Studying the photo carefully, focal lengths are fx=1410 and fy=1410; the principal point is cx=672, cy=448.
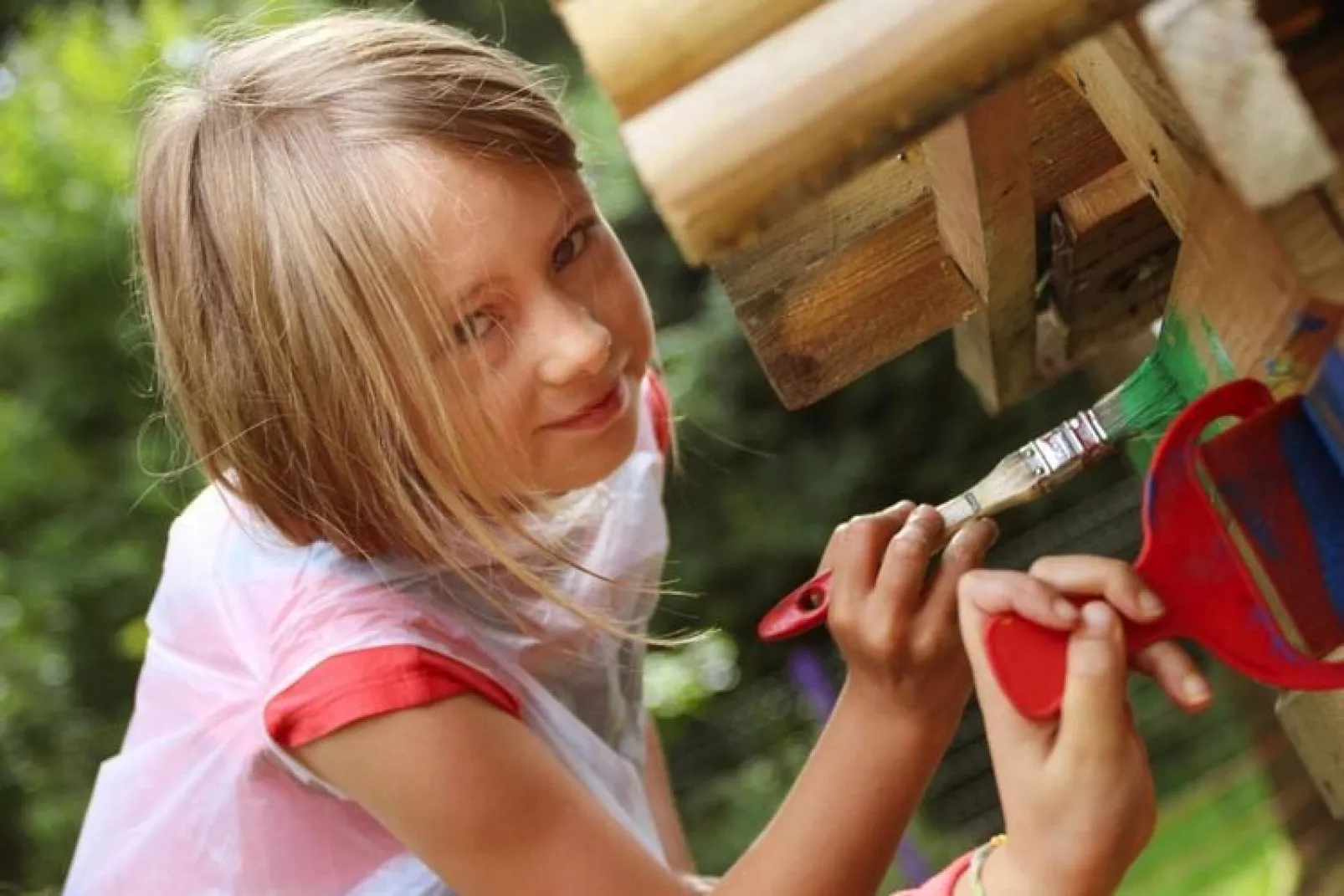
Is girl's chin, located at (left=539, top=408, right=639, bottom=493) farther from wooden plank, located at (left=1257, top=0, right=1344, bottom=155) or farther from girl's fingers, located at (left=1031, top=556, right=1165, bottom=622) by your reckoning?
Result: wooden plank, located at (left=1257, top=0, right=1344, bottom=155)

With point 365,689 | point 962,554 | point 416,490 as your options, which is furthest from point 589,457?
point 962,554

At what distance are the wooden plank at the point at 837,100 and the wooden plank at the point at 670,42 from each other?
22mm

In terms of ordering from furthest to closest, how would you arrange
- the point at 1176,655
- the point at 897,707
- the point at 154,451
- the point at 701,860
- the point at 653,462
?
the point at 701,860 < the point at 154,451 < the point at 653,462 < the point at 897,707 < the point at 1176,655

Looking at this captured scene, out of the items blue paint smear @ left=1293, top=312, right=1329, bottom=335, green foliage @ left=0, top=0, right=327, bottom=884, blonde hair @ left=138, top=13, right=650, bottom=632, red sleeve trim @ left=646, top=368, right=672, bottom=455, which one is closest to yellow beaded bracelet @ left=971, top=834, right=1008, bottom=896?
blue paint smear @ left=1293, top=312, right=1329, bottom=335

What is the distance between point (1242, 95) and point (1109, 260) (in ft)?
1.84

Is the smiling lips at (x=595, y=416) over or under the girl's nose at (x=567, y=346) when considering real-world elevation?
under

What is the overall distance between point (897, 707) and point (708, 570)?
1.48 m

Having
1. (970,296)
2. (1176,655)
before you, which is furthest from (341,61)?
(1176,655)

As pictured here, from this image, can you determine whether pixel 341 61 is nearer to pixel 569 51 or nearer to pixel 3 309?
pixel 3 309

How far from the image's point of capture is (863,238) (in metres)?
0.98

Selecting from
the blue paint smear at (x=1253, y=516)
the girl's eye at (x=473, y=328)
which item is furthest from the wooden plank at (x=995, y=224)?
the girl's eye at (x=473, y=328)

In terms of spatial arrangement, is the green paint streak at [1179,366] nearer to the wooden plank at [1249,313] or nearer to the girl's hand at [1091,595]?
the wooden plank at [1249,313]

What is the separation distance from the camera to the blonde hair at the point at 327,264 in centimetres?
102

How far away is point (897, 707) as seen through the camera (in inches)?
38.0
